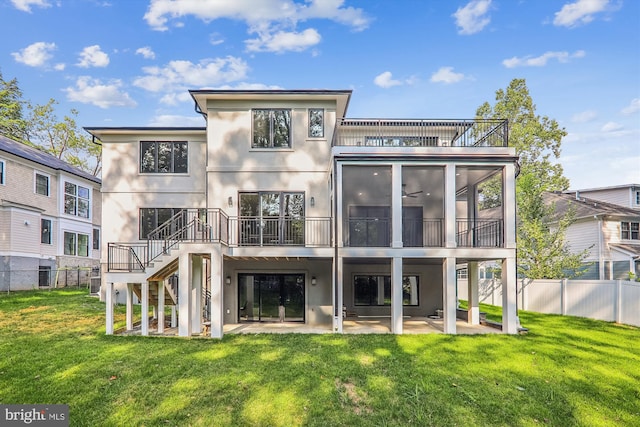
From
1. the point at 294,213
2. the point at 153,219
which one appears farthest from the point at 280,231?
the point at 153,219

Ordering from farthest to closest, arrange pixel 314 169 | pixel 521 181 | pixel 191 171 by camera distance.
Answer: pixel 521 181 → pixel 191 171 → pixel 314 169

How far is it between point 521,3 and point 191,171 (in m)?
16.0

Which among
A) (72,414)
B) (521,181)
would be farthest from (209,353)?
(521,181)

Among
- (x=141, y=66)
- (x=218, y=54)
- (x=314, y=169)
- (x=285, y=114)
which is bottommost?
(x=314, y=169)

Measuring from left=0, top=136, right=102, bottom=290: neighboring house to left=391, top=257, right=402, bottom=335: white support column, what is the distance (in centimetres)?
1911

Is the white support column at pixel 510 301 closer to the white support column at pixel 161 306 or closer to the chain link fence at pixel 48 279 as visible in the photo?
the white support column at pixel 161 306

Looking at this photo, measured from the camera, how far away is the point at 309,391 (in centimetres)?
672

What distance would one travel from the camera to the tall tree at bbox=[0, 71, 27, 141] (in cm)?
3089

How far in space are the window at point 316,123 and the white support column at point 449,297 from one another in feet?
20.9

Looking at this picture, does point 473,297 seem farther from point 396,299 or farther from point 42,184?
point 42,184

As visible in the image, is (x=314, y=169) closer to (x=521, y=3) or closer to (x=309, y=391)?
(x=309, y=391)

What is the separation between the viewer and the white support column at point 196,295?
1073 centimetres

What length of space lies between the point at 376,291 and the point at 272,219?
5.52m

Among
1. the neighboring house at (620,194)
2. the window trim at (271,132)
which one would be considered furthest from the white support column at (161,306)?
the neighboring house at (620,194)
